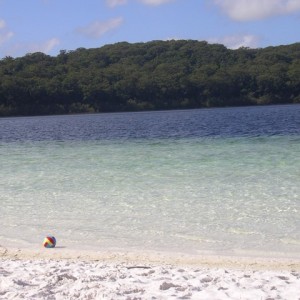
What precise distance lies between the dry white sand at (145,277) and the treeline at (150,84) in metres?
75.8

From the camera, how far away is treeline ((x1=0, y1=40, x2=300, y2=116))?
83.9 meters

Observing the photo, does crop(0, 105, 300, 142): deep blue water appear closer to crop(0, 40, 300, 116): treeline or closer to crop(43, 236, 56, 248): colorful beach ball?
crop(43, 236, 56, 248): colorful beach ball

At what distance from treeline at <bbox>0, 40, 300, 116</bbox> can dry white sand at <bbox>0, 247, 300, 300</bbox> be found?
75833 millimetres

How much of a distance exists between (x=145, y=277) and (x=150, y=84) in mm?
81488

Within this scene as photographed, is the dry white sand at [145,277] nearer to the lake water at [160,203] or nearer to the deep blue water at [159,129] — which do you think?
the lake water at [160,203]

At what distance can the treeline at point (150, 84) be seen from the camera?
83.9m

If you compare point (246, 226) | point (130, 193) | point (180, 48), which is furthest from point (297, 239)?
point (180, 48)

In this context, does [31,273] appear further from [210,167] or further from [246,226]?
[210,167]

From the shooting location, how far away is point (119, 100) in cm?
8812

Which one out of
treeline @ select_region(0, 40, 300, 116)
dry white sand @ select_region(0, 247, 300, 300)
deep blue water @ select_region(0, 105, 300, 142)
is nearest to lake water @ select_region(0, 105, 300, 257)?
dry white sand @ select_region(0, 247, 300, 300)

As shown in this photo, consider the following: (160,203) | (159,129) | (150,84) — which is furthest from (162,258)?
(150,84)

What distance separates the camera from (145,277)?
5934 mm

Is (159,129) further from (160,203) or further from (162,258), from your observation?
(162,258)

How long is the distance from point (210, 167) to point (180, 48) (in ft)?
295
